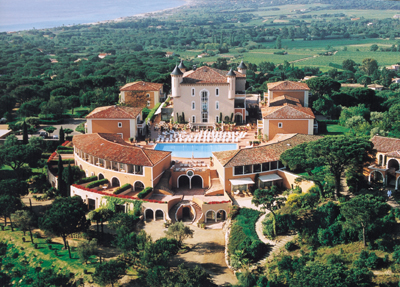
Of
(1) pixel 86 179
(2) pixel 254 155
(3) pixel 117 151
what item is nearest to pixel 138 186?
(3) pixel 117 151

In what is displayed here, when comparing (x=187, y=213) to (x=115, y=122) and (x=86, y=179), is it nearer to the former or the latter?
(x=86, y=179)

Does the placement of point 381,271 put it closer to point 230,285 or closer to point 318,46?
point 230,285

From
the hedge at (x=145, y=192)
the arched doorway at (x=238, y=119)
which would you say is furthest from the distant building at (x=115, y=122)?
the hedge at (x=145, y=192)

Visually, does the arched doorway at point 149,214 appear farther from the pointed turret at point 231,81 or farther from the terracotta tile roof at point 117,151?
the pointed turret at point 231,81

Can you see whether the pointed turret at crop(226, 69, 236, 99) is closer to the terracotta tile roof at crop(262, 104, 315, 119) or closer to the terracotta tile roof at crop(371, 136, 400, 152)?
the terracotta tile roof at crop(262, 104, 315, 119)

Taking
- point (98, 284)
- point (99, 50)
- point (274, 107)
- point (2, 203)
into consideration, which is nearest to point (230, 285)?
point (98, 284)
